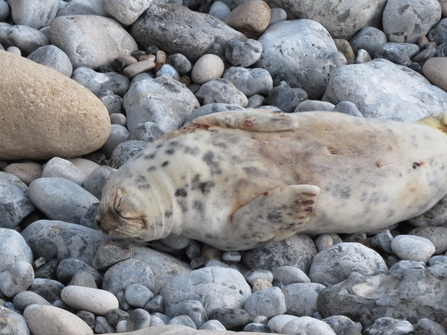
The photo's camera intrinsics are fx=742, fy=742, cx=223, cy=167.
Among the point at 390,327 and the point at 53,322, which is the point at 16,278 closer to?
the point at 53,322

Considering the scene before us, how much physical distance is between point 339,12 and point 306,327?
4.41 metres

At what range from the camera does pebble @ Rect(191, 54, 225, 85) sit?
6.36 meters

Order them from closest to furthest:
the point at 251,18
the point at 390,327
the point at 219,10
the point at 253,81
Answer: the point at 390,327, the point at 253,81, the point at 251,18, the point at 219,10

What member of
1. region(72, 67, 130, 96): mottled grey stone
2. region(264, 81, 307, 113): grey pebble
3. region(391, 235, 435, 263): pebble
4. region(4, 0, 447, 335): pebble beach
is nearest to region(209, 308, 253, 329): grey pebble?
region(4, 0, 447, 335): pebble beach

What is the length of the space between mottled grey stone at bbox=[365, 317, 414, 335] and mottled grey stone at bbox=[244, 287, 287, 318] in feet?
1.56

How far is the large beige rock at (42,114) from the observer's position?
494cm

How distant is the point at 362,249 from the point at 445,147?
0.97 meters

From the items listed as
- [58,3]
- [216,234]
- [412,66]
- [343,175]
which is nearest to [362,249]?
[343,175]

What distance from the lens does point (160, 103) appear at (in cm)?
578

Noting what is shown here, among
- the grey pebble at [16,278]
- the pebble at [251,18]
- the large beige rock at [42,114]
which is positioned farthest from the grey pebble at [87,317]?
the pebble at [251,18]

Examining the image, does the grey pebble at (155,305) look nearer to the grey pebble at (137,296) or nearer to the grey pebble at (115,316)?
the grey pebble at (137,296)

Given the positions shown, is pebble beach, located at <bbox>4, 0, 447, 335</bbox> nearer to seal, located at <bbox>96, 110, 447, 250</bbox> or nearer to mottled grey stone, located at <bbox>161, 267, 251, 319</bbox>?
mottled grey stone, located at <bbox>161, 267, 251, 319</bbox>

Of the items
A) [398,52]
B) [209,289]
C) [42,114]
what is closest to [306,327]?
[209,289]

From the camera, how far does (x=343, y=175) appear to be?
446 cm
